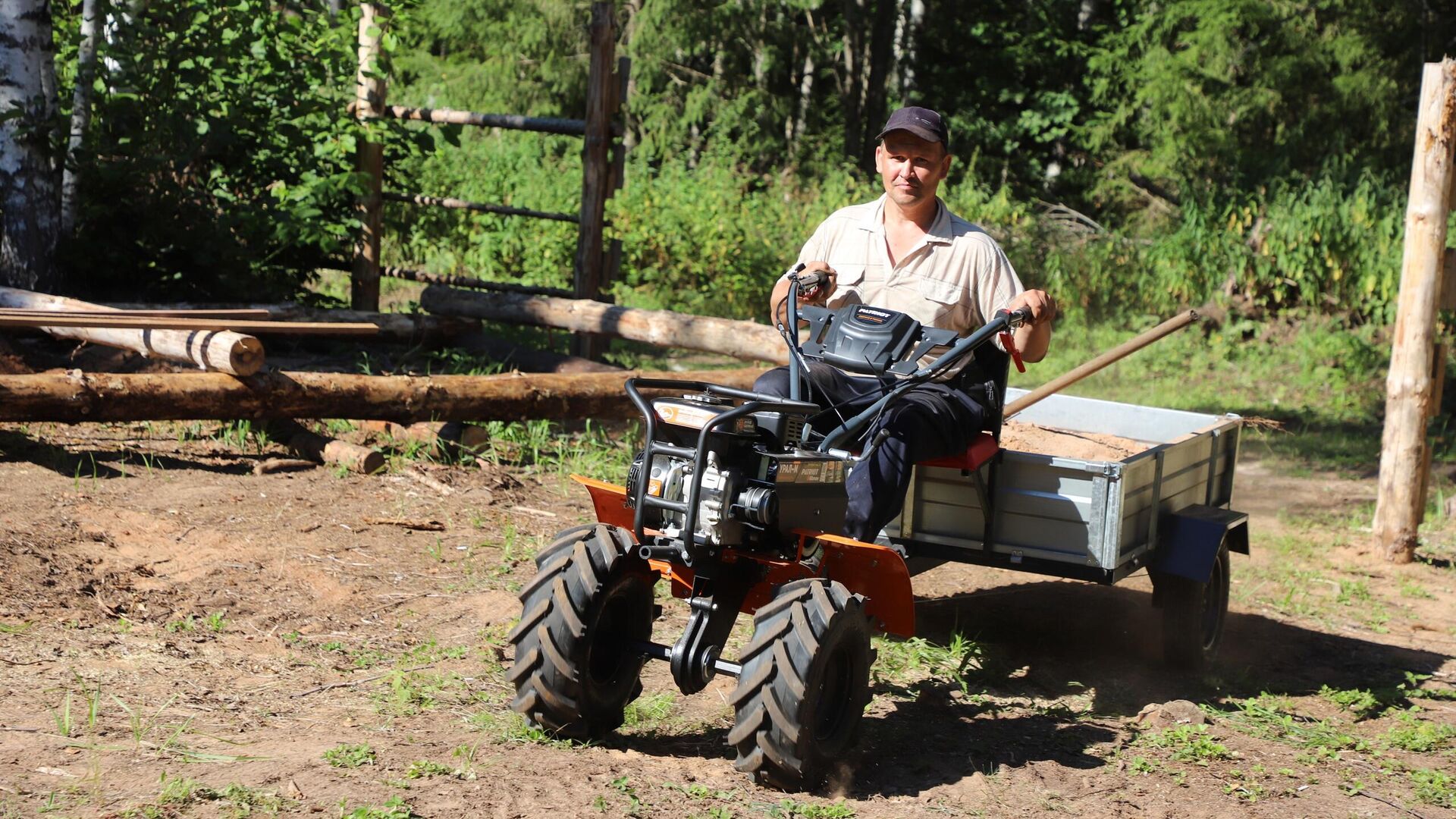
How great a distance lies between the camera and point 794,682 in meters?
3.47

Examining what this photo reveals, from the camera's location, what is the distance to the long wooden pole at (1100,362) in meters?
5.42

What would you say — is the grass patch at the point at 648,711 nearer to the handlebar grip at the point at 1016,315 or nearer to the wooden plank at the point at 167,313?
the handlebar grip at the point at 1016,315

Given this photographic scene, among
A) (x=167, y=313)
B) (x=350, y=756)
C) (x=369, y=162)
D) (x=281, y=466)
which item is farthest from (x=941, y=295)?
(x=369, y=162)

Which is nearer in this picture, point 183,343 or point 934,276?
point 934,276

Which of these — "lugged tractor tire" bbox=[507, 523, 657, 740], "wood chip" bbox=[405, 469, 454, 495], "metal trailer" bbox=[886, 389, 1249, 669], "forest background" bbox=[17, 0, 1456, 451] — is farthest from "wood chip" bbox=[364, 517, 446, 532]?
"forest background" bbox=[17, 0, 1456, 451]

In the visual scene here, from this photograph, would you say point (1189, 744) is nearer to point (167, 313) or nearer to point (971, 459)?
point (971, 459)

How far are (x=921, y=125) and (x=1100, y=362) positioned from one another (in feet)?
5.14

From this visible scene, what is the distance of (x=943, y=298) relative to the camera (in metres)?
4.68

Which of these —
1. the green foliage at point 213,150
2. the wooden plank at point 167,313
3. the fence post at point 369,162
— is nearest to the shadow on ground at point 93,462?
the wooden plank at point 167,313

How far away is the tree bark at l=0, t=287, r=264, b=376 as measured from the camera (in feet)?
22.0

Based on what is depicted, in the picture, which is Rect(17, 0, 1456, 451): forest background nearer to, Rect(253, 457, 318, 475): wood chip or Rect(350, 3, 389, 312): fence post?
Rect(350, 3, 389, 312): fence post

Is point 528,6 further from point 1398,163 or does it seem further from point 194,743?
point 194,743

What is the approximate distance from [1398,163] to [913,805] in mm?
13894

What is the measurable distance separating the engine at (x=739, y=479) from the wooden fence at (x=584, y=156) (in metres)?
6.26
